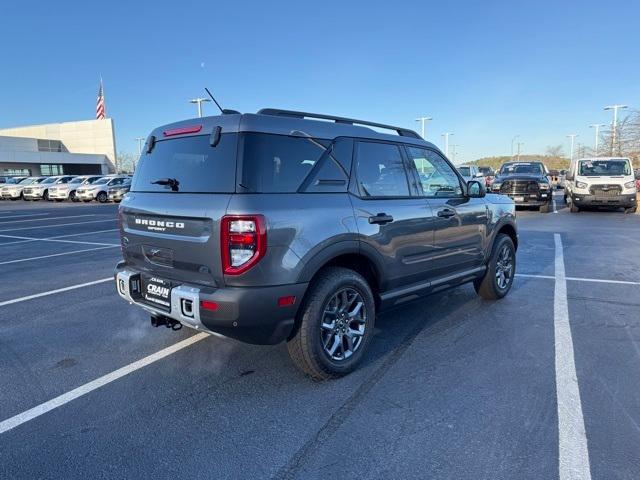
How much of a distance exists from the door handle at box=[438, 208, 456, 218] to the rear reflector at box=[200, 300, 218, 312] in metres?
2.44

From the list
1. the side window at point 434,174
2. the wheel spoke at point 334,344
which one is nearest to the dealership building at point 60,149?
the side window at point 434,174

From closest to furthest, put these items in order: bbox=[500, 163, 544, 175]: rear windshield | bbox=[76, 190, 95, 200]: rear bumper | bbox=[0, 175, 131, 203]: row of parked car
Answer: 1. bbox=[500, 163, 544, 175]: rear windshield
2. bbox=[76, 190, 95, 200]: rear bumper
3. bbox=[0, 175, 131, 203]: row of parked car

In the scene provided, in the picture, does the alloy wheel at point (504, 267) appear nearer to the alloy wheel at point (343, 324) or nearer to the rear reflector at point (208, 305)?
the alloy wheel at point (343, 324)

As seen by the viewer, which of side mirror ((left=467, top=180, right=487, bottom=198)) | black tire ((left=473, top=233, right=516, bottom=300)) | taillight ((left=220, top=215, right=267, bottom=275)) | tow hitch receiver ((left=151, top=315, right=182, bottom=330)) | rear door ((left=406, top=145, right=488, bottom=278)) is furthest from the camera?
black tire ((left=473, top=233, right=516, bottom=300))

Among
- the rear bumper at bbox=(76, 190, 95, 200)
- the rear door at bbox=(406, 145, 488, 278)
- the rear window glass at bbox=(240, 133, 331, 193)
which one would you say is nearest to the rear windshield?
the rear door at bbox=(406, 145, 488, 278)

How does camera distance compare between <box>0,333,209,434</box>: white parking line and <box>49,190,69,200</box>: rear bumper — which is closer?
<box>0,333,209,434</box>: white parking line

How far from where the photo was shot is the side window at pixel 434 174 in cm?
448

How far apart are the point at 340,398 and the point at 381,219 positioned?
1.44 m

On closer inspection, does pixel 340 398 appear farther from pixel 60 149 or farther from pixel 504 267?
pixel 60 149

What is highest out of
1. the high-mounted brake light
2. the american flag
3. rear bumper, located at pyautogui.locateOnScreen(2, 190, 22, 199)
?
the american flag

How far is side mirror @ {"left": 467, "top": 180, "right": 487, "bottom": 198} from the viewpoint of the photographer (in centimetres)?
510

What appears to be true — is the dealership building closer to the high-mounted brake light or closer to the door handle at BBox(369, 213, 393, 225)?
the high-mounted brake light

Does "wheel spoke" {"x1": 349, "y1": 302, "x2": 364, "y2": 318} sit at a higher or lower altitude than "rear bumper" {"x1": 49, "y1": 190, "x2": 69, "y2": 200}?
lower

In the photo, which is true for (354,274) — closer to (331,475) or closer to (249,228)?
(249,228)
